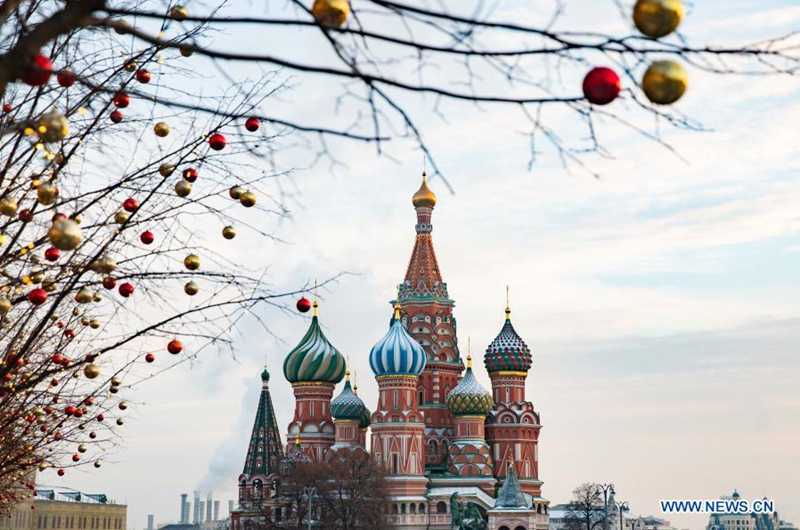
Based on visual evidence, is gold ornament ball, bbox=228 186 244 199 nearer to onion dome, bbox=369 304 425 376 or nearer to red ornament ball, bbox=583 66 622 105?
red ornament ball, bbox=583 66 622 105

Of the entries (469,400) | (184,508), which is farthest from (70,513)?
(184,508)

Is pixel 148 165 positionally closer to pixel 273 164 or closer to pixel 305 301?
pixel 305 301

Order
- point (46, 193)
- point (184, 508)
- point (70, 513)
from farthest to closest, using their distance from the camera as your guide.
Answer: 1. point (184, 508)
2. point (70, 513)
3. point (46, 193)

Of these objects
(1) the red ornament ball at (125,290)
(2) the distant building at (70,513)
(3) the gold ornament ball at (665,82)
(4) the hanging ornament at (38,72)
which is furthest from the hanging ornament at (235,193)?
(2) the distant building at (70,513)

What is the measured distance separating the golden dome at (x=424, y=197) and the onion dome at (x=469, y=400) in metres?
9.88

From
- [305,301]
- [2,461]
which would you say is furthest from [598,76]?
[2,461]

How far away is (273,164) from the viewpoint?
5.24m

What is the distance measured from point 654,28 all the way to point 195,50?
5.23 feet

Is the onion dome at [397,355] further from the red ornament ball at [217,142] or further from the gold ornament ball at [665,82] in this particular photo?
the gold ornament ball at [665,82]

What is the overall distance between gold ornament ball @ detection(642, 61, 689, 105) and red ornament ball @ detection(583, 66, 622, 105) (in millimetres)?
97

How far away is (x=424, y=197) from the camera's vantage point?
2168 inches

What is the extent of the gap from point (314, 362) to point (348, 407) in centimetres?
256

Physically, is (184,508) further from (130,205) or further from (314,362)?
(130,205)

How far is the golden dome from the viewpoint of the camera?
5481cm
